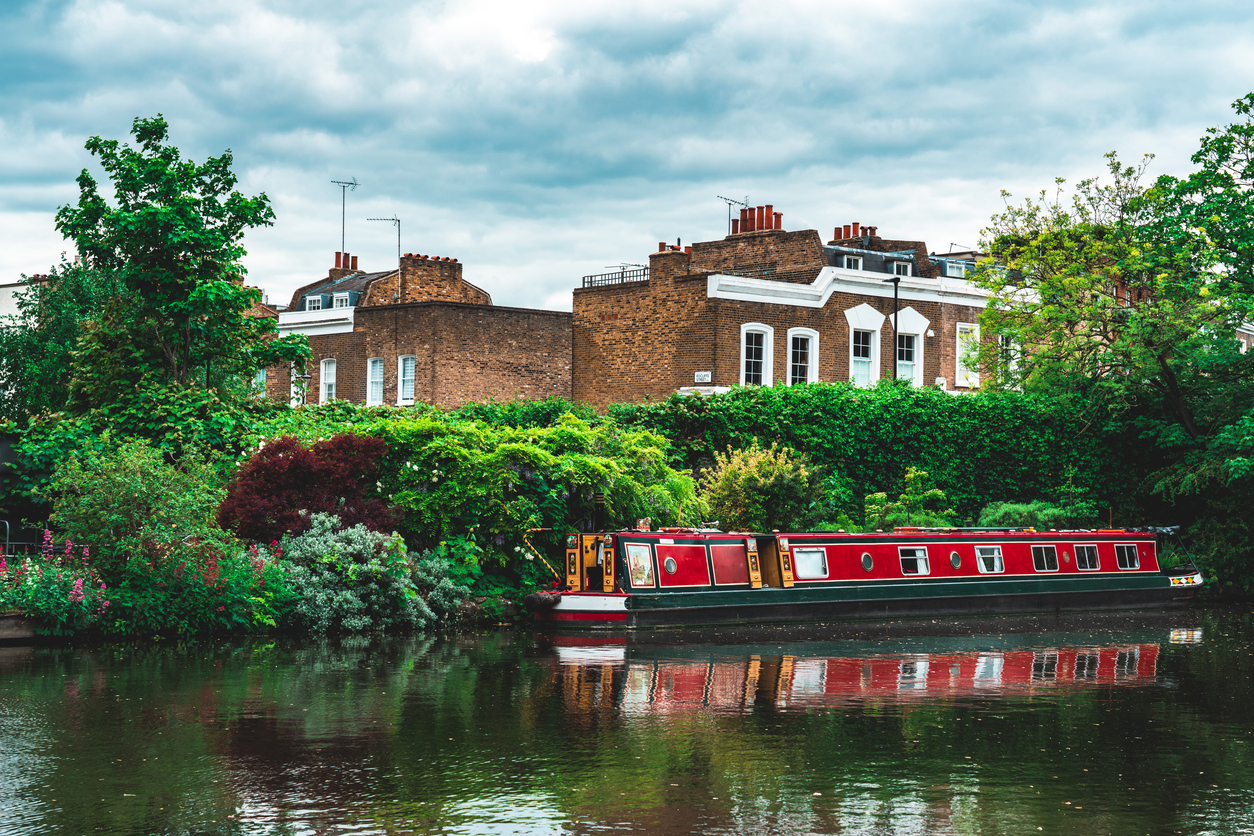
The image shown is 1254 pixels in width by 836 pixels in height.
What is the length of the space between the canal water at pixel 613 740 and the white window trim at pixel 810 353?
781 inches

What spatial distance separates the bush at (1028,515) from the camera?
3092cm

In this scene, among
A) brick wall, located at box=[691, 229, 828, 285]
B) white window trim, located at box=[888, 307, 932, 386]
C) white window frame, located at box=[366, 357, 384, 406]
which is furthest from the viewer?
white window frame, located at box=[366, 357, 384, 406]

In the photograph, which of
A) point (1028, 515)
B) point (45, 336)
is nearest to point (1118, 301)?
point (1028, 515)

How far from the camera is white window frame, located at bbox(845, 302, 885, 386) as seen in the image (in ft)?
129

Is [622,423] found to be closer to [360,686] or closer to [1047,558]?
[1047,558]

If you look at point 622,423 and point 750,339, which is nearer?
point 622,423

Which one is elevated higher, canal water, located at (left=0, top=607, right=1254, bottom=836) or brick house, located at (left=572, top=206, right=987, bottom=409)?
brick house, located at (left=572, top=206, right=987, bottom=409)

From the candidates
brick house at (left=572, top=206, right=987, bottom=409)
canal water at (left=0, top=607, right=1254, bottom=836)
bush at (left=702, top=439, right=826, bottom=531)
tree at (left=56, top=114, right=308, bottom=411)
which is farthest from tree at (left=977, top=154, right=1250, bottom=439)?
tree at (left=56, top=114, right=308, bottom=411)

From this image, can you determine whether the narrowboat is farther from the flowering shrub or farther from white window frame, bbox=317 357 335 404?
white window frame, bbox=317 357 335 404

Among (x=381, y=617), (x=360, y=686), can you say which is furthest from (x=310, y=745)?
(x=381, y=617)

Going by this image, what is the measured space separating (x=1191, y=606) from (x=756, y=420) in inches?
428

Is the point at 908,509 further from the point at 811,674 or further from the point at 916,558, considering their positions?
the point at 811,674

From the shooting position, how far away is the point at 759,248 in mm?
42250

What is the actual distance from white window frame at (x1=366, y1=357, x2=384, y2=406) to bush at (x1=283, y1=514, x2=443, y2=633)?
73.5ft
